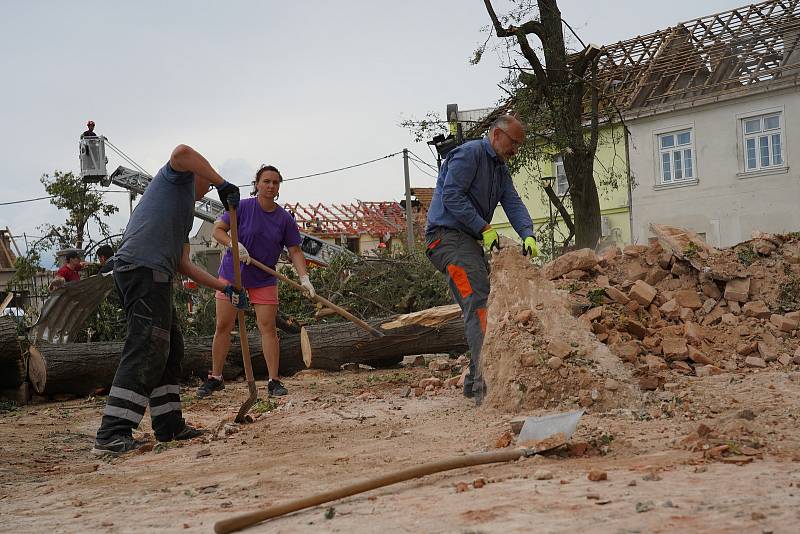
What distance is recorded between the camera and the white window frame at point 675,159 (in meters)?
23.5

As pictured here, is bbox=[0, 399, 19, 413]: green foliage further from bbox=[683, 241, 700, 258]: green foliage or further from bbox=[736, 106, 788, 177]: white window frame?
bbox=[736, 106, 788, 177]: white window frame

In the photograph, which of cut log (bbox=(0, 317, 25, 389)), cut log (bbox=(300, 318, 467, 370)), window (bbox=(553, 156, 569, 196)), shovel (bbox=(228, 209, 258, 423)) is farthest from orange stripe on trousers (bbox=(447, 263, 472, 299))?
window (bbox=(553, 156, 569, 196))

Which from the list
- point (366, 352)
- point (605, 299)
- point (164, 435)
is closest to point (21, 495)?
point (164, 435)

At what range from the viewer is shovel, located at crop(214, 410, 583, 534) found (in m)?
2.87

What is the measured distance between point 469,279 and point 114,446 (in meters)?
2.44

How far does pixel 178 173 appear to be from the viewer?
5168 mm

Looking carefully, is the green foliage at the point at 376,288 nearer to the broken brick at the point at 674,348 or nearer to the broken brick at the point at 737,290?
the broken brick at the point at 737,290

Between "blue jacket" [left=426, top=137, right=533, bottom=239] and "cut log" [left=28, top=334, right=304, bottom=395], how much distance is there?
4.02 metres

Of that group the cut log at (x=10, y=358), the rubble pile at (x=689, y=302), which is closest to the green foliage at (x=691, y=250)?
the rubble pile at (x=689, y=302)

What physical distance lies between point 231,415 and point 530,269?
237 cm

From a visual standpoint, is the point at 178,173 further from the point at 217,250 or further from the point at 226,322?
the point at 217,250

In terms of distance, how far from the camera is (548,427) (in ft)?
13.0

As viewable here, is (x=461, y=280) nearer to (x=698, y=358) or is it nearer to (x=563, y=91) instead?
(x=698, y=358)

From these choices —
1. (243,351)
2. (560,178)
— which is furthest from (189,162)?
(560,178)
